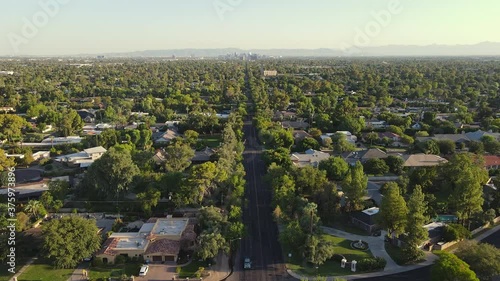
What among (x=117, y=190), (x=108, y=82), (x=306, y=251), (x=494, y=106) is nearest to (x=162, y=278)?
(x=306, y=251)

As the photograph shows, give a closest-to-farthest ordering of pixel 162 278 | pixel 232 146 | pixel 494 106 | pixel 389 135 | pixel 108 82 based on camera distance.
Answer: pixel 162 278, pixel 232 146, pixel 389 135, pixel 494 106, pixel 108 82

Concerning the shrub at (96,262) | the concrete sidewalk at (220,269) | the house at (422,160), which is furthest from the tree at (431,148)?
the shrub at (96,262)

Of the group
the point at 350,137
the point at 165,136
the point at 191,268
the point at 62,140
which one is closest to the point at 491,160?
the point at 350,137

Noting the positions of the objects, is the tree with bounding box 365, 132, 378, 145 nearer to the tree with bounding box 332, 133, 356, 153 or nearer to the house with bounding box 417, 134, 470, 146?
the house with bounding box 417, 134, 470, 146

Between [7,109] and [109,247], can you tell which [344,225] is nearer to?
[109,247]

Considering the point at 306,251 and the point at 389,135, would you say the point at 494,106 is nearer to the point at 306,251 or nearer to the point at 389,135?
the point at 389,135

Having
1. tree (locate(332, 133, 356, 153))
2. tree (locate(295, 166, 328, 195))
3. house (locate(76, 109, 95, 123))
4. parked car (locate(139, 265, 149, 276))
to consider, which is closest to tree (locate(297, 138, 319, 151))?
tree (locate(332, 133, 356, 153))
